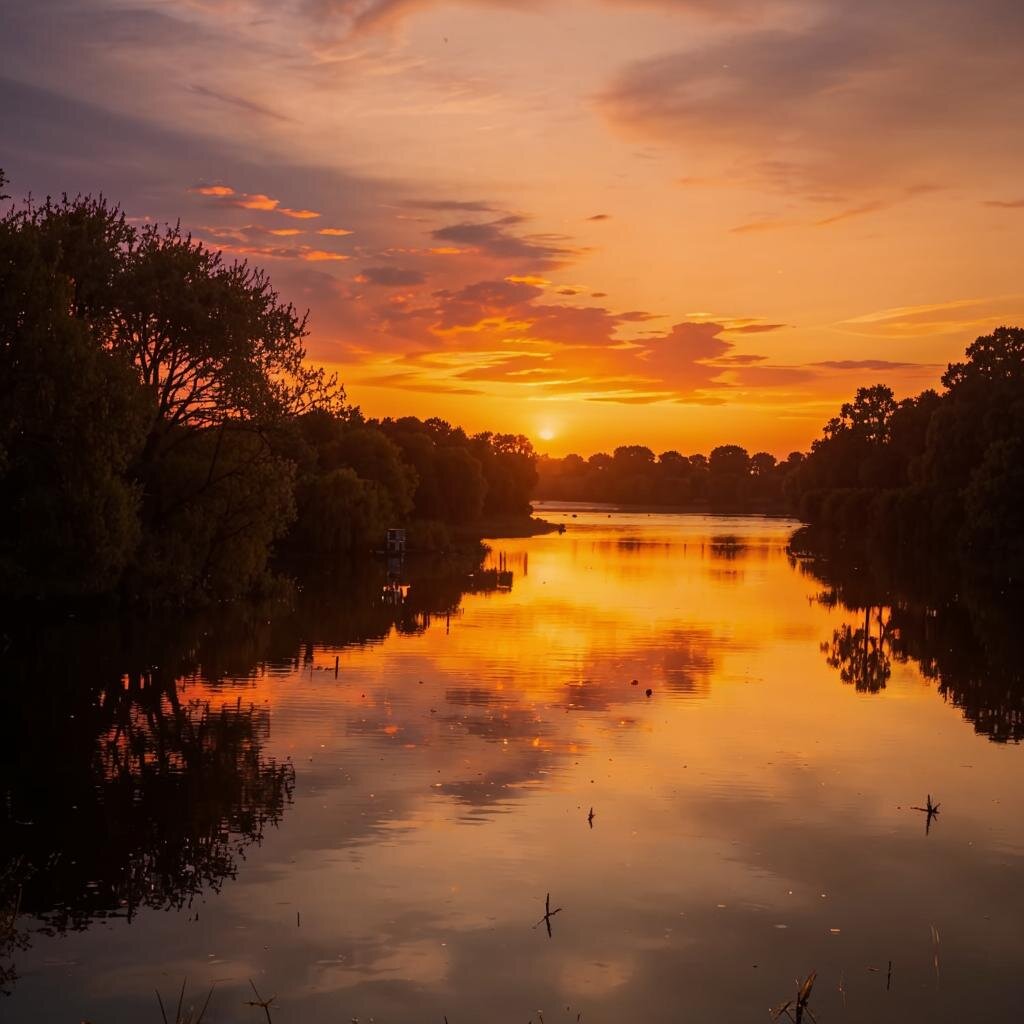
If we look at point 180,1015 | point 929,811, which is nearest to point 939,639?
point 929,811

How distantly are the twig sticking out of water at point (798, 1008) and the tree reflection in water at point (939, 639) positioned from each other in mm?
17489

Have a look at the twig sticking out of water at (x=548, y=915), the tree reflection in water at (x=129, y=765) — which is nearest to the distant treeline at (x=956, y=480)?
the tree reflection in water at (x=129, y=765)

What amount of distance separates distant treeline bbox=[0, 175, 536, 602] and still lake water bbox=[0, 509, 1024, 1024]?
5.84 m

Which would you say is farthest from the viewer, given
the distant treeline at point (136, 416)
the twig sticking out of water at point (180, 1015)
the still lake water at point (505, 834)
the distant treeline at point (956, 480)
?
the distant treeline at point (956, 480)

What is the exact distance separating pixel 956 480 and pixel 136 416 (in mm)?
86838

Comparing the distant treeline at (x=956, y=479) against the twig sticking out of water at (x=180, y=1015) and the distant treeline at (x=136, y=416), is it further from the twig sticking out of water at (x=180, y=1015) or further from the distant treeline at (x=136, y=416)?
the twig sticking out of water at (x=180, y=1015)

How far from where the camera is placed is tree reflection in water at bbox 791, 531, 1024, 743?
1384 inches

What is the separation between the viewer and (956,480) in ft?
371

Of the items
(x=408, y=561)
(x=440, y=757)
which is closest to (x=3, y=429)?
(x=440, y=757)

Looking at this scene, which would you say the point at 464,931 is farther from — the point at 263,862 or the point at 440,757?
the point at 440,757

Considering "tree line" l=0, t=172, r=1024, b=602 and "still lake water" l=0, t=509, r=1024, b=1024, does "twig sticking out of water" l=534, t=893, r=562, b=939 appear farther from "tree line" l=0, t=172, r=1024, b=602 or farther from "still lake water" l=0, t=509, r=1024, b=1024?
"tree line" l=0, t=172, r=1024, b=602

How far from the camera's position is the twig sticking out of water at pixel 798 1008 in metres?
13.5

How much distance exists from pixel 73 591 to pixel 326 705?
787 inches

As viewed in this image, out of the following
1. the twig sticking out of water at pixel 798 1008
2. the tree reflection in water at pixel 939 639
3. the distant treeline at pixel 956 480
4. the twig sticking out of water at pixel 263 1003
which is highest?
the distant treeline at pixel 956 480
